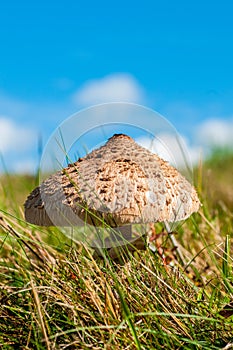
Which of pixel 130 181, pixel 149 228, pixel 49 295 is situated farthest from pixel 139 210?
pixel 149 228

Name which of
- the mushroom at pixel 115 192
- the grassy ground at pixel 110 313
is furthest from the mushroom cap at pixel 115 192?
the grassy ground at pixel 110 313

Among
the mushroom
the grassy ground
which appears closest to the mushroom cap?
the mushroom

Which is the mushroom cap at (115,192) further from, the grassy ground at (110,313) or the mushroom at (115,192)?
the grassy ground at (110,313)

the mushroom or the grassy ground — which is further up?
the mushroom

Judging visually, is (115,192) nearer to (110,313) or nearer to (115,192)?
(115,192)

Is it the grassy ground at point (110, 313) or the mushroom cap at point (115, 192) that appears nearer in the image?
the grassy ground at point (110, 313)

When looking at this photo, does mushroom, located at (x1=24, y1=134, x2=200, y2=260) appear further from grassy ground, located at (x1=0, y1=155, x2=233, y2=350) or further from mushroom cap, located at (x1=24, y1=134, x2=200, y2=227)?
grassy ground, located at (x1=0, y1=155, x2=233, y2=350)

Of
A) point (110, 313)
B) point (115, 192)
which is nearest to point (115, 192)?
point (115, 192)

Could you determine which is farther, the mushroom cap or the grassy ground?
the mushroom cap
